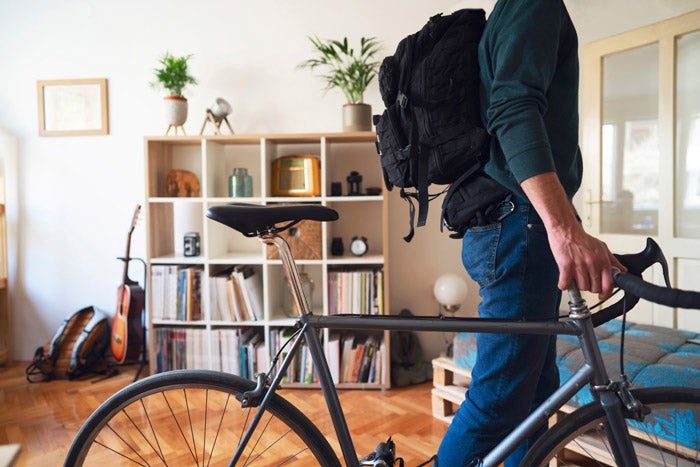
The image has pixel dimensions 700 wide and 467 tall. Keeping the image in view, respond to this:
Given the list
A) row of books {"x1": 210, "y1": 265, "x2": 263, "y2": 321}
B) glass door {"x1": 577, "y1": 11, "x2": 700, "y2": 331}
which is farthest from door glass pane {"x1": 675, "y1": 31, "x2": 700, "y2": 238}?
row of books {"x1": 210, "y1": 265, "x2": 263, "y2": 321}

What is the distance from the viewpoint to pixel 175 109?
2.91 meters

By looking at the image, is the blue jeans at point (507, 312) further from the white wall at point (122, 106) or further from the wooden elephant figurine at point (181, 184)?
the wooden elephant figurine at point (181, 184)

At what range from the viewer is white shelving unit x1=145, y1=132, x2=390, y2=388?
2787 mm

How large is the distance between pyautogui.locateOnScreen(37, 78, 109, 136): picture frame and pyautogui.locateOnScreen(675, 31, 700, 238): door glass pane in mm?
3082

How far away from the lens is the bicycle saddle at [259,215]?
39.7 inches

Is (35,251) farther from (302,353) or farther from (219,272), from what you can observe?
(302,353)

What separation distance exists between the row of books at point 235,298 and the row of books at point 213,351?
0.09m

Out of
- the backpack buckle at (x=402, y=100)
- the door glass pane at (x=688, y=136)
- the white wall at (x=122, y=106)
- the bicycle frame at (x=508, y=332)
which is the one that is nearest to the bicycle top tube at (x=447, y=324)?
the bicycle frame at (x=508, y=332)

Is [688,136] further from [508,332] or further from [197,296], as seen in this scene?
[197,296]

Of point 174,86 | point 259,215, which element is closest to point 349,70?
point 174,86

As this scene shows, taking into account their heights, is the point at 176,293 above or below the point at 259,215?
below

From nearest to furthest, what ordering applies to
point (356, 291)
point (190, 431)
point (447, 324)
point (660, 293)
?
point (660, 293)
point (447, 324)
point (190, 431)
point (356, 291)

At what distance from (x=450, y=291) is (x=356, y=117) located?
40.6 inches

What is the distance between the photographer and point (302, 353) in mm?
2801
